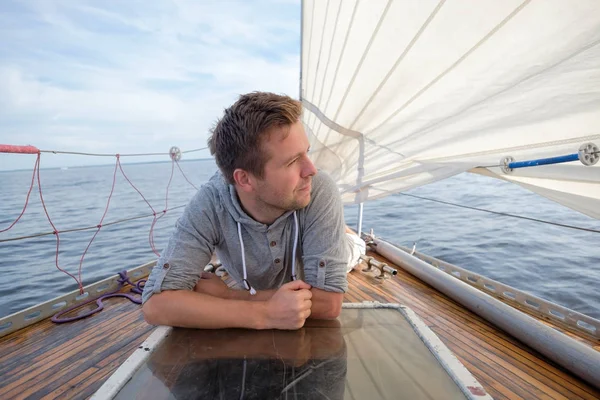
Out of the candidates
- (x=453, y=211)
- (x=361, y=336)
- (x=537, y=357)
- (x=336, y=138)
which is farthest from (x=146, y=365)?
(x=453, y=211)

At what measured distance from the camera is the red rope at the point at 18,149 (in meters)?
1.96

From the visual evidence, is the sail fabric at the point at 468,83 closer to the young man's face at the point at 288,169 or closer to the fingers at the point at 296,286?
the young man's face at the point at 288,169

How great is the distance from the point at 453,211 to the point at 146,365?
9832 millimetres

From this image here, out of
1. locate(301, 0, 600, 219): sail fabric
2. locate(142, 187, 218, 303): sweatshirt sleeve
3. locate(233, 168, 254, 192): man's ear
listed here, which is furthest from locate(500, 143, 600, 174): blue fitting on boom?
locate(142, 187, 218, 303): sweatshirt sleeve

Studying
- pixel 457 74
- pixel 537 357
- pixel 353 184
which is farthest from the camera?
pixel 353 184

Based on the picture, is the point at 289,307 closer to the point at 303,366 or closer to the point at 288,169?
the point at 303,366

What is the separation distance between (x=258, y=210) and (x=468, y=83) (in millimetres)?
930

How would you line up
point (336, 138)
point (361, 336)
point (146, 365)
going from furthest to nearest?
point (336, 138) → point (361, 336) → point (146, 365)

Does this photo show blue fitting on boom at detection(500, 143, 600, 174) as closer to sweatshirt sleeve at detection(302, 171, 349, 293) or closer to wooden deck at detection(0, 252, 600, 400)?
sweatshirt sleeve at detection(302, 171, 349, 293)

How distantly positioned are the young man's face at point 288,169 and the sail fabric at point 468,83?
609 mm

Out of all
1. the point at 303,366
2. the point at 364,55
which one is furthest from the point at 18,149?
the point at 303,366

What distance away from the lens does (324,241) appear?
137cm

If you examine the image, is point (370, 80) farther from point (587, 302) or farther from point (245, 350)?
point (587, 302)

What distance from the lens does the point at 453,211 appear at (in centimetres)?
964
